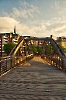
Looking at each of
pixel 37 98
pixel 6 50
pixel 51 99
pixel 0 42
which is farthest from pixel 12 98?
pixel 0 42

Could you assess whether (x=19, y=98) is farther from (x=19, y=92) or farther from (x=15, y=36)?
(x=15, y=36)

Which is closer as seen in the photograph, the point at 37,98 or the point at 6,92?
the point at 37,98

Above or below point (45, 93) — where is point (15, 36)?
above

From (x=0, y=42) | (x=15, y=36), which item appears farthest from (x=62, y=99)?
(x=15, y=36)

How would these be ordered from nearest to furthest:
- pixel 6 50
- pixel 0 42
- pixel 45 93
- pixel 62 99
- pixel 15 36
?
1. pixel 62 99
2. pixel 45 93
3. pixel 6 50
4. pixel 0 42
5. pixel 15 36

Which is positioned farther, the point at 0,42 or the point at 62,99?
the point at 0,42

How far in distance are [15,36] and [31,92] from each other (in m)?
163

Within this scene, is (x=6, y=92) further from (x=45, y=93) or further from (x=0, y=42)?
(x=0, y=42)

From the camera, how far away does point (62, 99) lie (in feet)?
20.5

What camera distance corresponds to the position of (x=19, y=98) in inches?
252

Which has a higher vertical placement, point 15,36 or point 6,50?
point 15,36

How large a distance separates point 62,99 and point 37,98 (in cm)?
75

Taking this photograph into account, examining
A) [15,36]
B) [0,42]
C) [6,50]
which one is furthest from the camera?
[15,36]

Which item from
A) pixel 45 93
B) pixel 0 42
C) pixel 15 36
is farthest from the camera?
pixel 15 36
